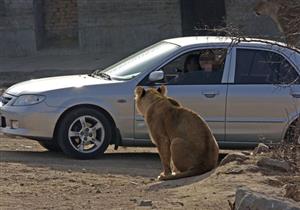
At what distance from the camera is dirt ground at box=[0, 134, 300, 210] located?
7.77 m

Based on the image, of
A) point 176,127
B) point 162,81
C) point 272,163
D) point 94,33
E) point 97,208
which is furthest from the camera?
point 94,33

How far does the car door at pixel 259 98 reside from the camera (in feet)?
36.4

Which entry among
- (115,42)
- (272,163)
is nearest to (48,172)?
(272,163)

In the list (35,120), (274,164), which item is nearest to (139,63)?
(35,120)

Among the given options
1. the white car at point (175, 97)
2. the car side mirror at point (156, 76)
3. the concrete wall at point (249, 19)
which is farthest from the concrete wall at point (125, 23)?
the car side mirror at point (156, 76)

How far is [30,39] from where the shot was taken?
83.9 ft

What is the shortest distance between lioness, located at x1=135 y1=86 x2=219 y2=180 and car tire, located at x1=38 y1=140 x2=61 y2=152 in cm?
210

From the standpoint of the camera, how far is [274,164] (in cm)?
867

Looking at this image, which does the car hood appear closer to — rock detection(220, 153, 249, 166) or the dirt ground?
the dirt ground

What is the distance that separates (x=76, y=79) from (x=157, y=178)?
2.69 meters

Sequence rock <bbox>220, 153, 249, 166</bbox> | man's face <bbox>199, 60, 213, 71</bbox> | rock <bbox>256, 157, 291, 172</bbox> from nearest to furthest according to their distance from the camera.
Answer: rock <bbox>256, 157, 291, 172</bbox>, rock <bbox>220, 153, 249, 166</bbox>, man's face <bbox>199, 60, 213, 71</bbox>

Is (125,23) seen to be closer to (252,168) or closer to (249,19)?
(249,19)

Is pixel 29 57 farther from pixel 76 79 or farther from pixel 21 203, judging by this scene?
pixel 21 203

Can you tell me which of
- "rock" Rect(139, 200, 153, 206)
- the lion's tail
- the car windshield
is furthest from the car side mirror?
"rock" Rect(139, 200, 153, 206)
